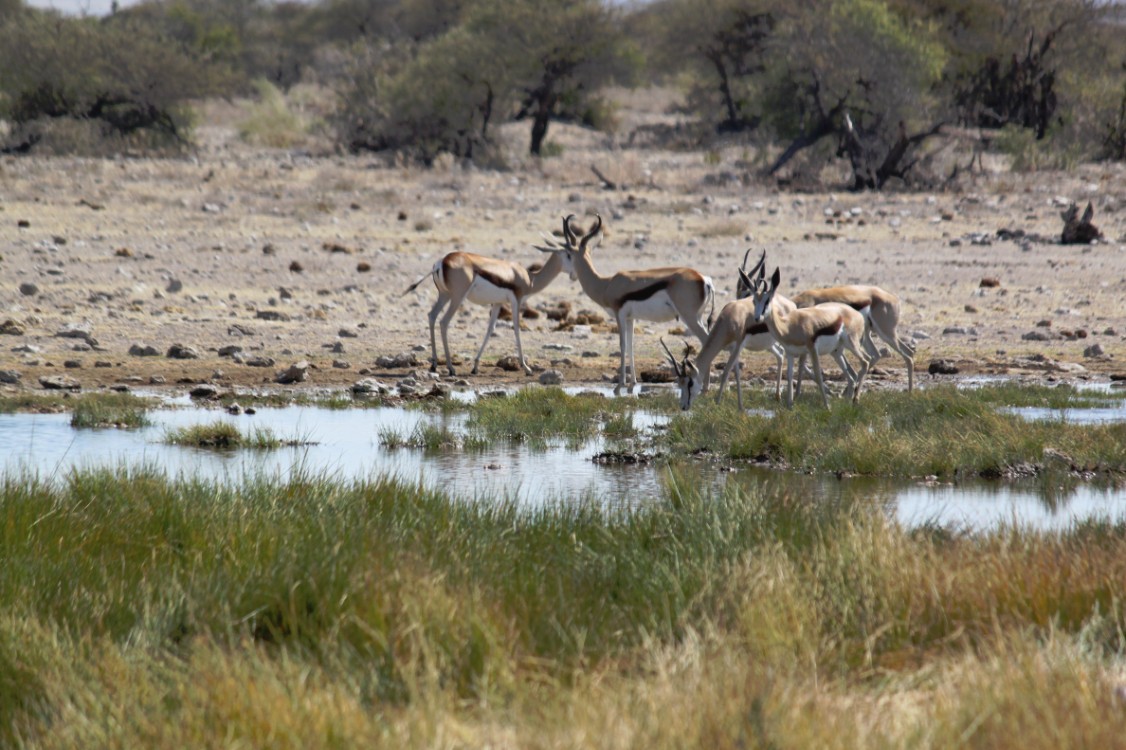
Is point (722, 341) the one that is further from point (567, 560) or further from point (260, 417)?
point (567, 560)

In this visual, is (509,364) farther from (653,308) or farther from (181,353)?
(181,353)

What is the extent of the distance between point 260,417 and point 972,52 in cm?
2740

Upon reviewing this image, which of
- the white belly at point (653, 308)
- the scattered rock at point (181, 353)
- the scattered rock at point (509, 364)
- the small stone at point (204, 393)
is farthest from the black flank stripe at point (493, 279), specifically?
the small stone at point (204, 393)

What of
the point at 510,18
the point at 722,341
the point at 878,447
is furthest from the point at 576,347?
the point at 510,18

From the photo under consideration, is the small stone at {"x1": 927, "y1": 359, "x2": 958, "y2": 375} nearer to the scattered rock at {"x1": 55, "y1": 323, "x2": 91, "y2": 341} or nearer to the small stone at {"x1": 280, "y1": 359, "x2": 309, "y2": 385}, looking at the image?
the small stone at {"x1": 280, "y1": 359, "x2": 309, "y2": 385}

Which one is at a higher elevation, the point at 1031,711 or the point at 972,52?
the point at 972,52

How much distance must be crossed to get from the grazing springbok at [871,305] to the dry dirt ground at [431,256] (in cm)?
72

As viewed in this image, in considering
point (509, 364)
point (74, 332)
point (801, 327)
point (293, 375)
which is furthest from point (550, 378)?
point (74, 332)

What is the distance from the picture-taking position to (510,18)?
33375 mm

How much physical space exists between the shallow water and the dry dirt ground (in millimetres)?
2083

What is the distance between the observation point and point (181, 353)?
12.8 m

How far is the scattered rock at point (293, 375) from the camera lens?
11984 mm

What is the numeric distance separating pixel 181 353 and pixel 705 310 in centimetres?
493

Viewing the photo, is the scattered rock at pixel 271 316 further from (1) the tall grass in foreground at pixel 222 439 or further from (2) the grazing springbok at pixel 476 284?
(1) the tall grass in foreground at pixel 222 439
